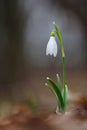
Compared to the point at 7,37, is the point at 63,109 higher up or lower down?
lower down

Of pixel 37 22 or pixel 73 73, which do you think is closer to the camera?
pixel 73 73

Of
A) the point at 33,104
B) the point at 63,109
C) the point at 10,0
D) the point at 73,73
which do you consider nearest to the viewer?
the point at 63,109

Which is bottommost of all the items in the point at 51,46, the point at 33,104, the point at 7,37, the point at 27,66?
the point at 51,46

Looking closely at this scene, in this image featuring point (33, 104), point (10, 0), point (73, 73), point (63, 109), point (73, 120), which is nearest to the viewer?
point (73, 120)

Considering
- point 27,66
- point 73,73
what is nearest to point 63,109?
point 73,73

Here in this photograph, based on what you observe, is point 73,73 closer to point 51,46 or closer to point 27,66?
point 27,66

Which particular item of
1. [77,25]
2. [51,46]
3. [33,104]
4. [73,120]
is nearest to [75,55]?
[77,25]

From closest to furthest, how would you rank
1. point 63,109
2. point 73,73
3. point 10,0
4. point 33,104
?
point 63,109 → point 33,104 → point 73,73 → point 10,0

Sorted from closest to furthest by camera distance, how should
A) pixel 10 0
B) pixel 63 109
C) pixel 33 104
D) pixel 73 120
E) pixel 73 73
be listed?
pixel 73 120 < pixel 63 109 < pixel 33 104 < pixel 73 73 < pixel 10 0

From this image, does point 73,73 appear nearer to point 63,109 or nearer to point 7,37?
point 7,37
